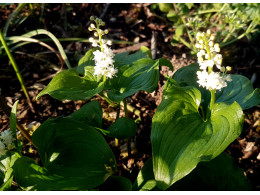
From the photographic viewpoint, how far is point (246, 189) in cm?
198

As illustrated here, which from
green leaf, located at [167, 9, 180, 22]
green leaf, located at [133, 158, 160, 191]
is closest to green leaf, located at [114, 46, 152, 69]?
green leaf, located at [133, 158, 160, 191]

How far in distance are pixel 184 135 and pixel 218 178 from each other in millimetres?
517

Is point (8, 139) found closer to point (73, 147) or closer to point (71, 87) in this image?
point (73, 147)

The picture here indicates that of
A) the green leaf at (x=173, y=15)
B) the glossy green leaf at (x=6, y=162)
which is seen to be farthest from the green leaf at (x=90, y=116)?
the green leaf at (x=173, y=15)

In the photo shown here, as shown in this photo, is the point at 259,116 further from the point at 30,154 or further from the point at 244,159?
the point at 30,154

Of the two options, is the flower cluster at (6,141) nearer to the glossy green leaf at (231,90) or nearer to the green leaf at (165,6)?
the glossy green leaf at (231,90)

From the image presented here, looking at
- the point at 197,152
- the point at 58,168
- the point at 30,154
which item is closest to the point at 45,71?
the point at 30,154

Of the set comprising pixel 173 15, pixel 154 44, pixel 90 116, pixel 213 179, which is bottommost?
pixel 213 179

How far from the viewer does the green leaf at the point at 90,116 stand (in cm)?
224

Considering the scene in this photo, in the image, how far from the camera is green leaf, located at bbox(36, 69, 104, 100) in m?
1.99

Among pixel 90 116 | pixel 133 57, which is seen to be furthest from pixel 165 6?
pixel 90 116

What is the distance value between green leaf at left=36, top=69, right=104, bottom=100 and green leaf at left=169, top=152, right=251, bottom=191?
3.19 feet

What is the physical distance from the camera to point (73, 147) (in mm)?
2010

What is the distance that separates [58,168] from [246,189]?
140 centimetres
